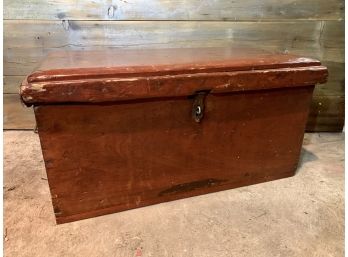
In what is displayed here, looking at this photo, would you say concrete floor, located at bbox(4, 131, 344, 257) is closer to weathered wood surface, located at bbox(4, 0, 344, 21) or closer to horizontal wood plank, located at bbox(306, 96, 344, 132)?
horizontal wood plank, located at bbox(306, 96, 344, 132)

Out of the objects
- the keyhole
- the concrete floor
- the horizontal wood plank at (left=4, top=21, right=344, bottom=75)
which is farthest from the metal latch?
the horizontal wood plank at (left=4, top=21, right=344, bottom=75)

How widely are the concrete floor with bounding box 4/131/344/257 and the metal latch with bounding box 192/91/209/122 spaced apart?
265 millimetres

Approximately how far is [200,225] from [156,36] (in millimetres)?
770

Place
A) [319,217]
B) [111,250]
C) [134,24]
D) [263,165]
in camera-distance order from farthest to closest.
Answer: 1. [134,24]
2. [263,165]
3. [319,217]
4. [111,250]

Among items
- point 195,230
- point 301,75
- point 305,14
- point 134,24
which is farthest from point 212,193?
point 305,14

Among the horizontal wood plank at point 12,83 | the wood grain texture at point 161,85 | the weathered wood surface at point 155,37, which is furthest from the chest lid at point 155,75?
the horizontal wood plank at point 12,83

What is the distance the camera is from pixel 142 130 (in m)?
0.82

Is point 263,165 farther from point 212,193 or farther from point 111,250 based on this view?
point 111,250

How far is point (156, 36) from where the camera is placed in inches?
49.6

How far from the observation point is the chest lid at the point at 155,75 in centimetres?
71

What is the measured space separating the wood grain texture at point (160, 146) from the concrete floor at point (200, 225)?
0.15ft

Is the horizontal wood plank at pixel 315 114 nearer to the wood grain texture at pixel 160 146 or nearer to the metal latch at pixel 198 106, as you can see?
the wood grain texture at pixel 160 146

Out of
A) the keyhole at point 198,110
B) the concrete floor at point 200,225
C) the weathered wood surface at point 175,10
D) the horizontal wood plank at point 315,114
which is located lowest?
the concrete floor at point 200,225

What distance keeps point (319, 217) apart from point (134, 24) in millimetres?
939
